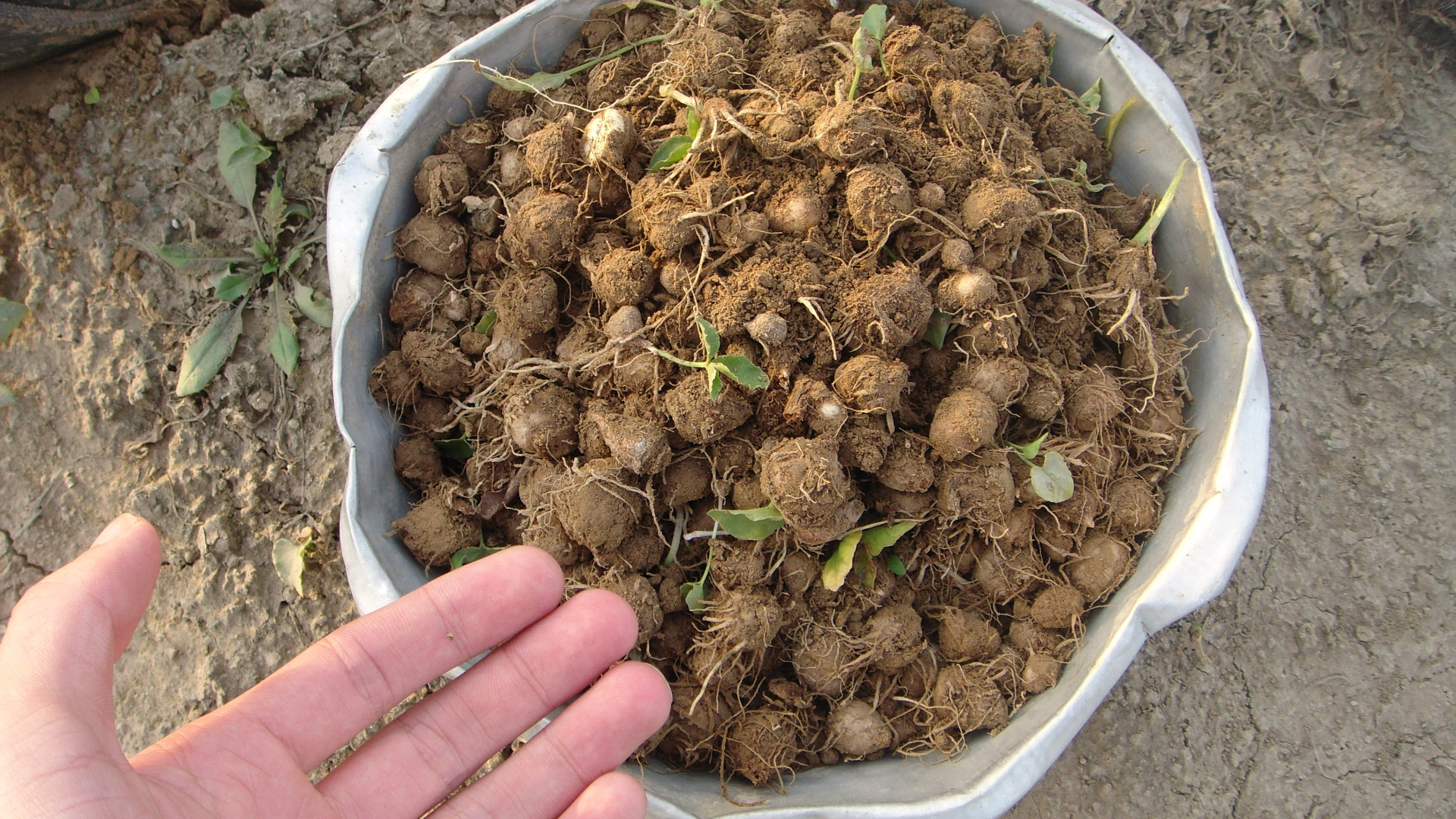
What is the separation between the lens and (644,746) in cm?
116

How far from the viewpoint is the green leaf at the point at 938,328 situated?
3.78 feet

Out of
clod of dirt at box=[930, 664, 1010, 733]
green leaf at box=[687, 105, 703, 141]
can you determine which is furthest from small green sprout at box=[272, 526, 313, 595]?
clod of dirt at box=[930, 664, 1010, 733]

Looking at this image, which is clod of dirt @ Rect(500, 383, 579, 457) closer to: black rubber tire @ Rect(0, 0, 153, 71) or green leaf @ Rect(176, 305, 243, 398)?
green leaf @ Rect(176, 305, 243, 398)

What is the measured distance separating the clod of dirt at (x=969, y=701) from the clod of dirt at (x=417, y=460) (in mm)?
815

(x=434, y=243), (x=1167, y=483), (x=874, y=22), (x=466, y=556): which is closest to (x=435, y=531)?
(x=466, y=556)

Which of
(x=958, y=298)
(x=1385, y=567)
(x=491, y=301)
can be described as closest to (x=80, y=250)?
(x=491, y=301)

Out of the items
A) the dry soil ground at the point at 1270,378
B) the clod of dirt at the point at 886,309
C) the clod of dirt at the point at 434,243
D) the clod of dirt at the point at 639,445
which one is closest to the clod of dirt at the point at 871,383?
the clod of dirt at the point at 886,309

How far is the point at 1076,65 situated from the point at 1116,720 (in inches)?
44.2

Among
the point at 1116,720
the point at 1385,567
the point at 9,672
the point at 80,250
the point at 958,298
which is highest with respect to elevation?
the point at 958,298

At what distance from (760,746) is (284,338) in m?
1.10

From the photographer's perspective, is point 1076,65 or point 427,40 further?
point 427,40

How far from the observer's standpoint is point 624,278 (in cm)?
114

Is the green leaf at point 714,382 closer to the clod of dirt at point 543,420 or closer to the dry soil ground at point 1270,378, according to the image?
the clod of dirt at point 543,420

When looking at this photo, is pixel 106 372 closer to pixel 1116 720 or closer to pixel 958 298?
pixel 958 298
